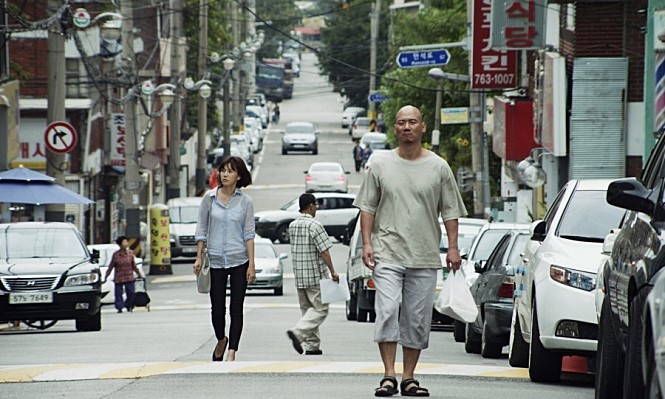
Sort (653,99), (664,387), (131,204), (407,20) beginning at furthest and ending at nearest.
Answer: (407,20) < (131,204) < (653,99) < (664,387)

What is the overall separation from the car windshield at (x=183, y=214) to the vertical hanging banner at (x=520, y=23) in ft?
58.6

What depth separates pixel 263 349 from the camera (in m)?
16.4

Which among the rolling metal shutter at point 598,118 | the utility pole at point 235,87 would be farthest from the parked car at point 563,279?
the utility pole at point 235,87

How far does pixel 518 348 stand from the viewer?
13609 millimetres

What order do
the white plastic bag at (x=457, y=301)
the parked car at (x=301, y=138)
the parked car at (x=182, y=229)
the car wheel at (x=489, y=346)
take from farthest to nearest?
the parked car at (x=301, y=138) → the parked car at (x=182, y=229) → the car wheel at (x=489, y=346) → the white plastic bag at (x=457, y=301)

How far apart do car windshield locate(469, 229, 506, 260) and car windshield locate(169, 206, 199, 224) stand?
27.3 meters

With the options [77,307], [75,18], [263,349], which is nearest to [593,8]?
[75,18]

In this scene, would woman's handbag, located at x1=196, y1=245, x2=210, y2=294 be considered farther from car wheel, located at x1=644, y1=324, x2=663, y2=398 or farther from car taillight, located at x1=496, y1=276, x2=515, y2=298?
car wheel, located at x1=644, y1=324, x2=663, y2=398

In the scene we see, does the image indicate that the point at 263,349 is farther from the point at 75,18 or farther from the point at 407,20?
the point at 407,20

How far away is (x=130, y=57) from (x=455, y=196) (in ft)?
107

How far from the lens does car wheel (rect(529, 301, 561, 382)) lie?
12133 mm

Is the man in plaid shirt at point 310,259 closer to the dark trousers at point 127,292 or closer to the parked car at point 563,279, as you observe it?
the parked car at point 563,279

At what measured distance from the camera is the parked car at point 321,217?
5059 centimetres

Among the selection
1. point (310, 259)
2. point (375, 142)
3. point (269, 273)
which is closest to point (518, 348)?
point (310, 259)
